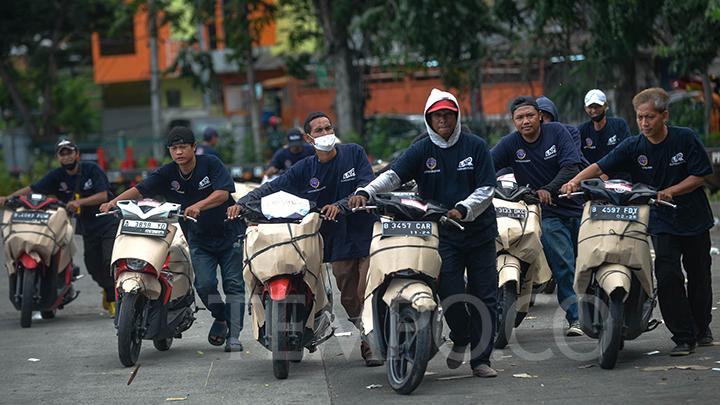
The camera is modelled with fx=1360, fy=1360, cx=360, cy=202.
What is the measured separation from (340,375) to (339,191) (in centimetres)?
130

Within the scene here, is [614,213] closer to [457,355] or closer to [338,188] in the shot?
[457,355]

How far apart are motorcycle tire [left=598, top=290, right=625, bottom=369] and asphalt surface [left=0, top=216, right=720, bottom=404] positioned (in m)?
0.11

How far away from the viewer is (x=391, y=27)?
25906 mm

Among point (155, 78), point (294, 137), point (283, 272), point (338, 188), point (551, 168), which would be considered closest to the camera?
point (283, 272)

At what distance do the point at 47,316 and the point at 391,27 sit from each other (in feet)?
45.1

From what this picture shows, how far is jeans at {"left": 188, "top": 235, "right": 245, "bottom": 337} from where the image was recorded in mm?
10438

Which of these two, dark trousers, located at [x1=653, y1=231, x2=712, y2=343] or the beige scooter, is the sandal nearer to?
the beige scooter

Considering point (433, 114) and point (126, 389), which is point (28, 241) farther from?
point (433, 114)

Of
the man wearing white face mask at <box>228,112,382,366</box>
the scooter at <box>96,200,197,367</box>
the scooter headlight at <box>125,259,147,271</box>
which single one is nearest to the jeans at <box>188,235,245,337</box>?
the scooter at <box>96,200,197,367</box>

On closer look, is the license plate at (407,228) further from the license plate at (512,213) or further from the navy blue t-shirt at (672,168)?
the license plate at (512,213)

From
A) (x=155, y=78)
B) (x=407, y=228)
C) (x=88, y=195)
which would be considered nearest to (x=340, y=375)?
(x=407, y=228)

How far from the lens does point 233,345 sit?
10.4m

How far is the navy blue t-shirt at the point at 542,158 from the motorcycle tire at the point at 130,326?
9.59 feet

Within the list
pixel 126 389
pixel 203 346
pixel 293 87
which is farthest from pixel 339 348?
pixel 293 87
